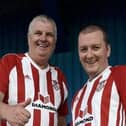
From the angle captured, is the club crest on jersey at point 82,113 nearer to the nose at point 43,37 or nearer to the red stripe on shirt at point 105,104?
the red stripe on shirt at point 105,104

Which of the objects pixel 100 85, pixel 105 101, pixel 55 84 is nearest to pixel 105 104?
pixel 105 101

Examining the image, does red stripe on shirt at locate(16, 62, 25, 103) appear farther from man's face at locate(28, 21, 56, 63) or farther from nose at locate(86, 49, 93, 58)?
nose at locate(86, 49, 93, 58)

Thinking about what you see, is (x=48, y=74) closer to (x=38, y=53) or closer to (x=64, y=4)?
(x=38, y=53)

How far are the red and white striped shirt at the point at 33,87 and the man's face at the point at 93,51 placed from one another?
360mm

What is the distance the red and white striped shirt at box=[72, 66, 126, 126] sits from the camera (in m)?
2.16

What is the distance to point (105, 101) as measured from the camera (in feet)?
7.22

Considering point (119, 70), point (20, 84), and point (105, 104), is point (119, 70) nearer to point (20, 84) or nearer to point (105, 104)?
point (105, 104)

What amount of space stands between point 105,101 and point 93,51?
10.8 inches

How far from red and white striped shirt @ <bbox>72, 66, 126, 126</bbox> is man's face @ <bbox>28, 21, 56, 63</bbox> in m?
0.35

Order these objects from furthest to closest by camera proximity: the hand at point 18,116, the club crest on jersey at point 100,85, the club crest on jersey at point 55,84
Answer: the club crest on jersey at point 55,84
the club crest on jersey at point 100,85
the hand at point 18,116

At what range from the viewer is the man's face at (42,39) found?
2.55 m

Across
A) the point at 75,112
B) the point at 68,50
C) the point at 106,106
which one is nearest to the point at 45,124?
the point at 75,112

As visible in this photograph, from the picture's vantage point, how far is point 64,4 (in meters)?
5.55

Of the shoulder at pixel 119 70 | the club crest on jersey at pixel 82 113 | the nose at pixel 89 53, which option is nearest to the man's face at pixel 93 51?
the nose at pixel 89 53
